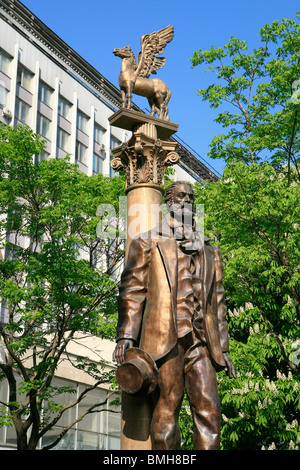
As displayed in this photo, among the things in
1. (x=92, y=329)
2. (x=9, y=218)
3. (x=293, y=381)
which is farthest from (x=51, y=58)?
(x=293, y=381)

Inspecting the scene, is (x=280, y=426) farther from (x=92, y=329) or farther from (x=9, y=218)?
(x=9, y=218)

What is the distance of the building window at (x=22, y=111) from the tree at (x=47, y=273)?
14.1 metres

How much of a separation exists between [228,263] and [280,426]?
4.34 m

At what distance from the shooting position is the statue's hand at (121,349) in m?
5.74

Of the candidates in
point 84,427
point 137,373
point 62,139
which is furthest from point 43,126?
point 137,373

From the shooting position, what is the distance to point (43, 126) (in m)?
36.6

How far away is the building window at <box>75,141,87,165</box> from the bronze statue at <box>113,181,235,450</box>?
33.5m

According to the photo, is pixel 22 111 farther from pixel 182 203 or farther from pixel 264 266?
pixel 182 203

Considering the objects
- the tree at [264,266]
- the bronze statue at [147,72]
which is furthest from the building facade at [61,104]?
the bronze statue at [147,72]

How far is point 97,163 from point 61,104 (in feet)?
15.6

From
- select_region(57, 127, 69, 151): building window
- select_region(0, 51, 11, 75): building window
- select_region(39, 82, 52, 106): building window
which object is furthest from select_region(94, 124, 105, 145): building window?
select_region(0, 51, 11, 75): building window

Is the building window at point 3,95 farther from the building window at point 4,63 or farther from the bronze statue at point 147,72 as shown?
the bronze statue at point 147,72

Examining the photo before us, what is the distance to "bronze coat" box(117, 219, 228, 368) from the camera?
5914mm
